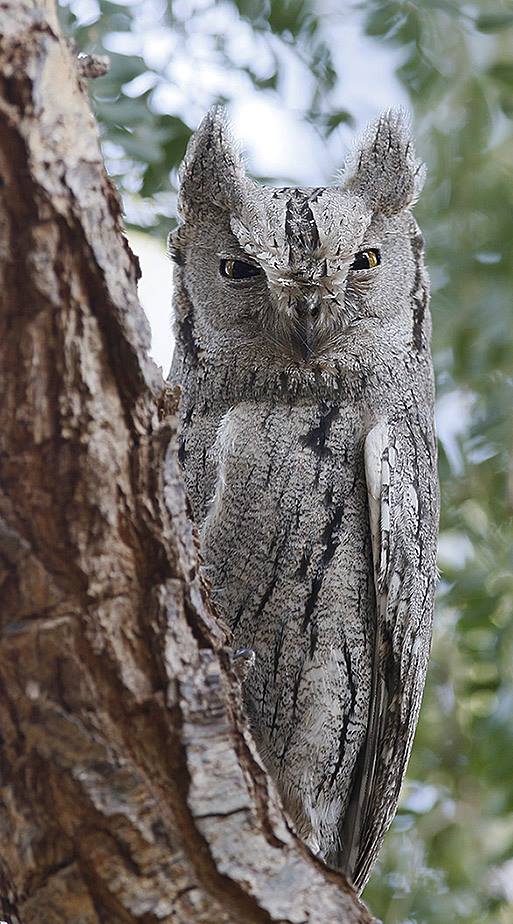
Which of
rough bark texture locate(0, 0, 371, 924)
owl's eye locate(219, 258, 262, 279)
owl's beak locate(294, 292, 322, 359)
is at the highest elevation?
owl's eye locate(219, 258, 262, 279)

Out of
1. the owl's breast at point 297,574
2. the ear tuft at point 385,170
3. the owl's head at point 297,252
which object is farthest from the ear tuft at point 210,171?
the owl's breast at point 297,574

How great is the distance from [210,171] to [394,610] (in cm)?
100

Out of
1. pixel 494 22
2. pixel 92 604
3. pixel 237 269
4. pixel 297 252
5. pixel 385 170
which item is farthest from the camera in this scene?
pixel 494 22

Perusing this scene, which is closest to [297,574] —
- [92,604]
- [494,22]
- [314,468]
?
[314,468]

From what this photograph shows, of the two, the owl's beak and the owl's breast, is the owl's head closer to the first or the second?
the owl's beak

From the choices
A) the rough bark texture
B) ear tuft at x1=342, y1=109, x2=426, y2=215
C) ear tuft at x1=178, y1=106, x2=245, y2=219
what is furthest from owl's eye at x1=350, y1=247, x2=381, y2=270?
the rough bark texture

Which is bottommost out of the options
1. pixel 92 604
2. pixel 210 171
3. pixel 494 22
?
pixel 92 604

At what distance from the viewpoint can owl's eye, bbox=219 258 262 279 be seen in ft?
7.18

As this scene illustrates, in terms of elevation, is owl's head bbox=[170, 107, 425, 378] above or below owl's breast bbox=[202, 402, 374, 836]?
above

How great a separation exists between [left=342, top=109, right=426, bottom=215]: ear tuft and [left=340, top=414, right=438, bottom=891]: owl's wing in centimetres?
49

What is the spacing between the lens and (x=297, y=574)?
2092 millimetres

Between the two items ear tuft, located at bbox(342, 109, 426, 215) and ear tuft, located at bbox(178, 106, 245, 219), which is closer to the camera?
ear tuft, located at bbox(178, 106, 245, 219)

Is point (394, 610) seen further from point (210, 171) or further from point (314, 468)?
point (210, 171)

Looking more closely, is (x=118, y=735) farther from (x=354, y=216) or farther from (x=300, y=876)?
(x=354, y=216)
